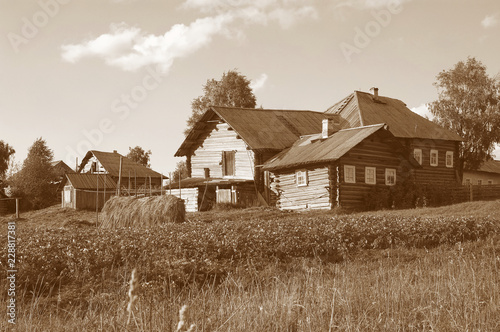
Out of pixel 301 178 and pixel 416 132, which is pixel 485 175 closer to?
pixel 416 132

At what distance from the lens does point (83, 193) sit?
44.0 meters

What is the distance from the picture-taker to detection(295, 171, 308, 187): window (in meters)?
34.8

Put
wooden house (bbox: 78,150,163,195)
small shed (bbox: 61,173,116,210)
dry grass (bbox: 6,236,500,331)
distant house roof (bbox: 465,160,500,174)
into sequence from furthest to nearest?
distant house roof (bbox: 465,160,500,174)
wooden house (bbox: 78,150,163,195)
small shed (bbox: 61,173,116,210)
dry grass (bbox: 6,236,500,331)

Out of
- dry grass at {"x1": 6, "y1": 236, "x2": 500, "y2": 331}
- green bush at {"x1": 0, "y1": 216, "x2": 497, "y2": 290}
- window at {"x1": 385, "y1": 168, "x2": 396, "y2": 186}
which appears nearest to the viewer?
dry grass at {"x1": 6, "y1": 236, "x2": 500, "y2": 331}

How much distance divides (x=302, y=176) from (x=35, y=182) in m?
24.3

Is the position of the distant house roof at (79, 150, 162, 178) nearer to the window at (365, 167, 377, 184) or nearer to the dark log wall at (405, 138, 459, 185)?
the dark log wall at (405, 138, 459, 185)

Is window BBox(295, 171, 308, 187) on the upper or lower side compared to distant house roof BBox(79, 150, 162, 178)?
lower

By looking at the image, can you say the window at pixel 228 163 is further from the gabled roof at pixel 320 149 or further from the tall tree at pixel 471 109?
the tall tree at pixel 471 109

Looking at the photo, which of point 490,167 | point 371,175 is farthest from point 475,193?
point 490,167

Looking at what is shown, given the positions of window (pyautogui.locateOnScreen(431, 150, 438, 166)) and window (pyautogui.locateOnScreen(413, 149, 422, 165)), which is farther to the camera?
window (pyautogui.locateOnScreen(431, 150, 438, 166))

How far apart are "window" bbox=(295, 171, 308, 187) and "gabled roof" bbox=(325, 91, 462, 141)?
8.47 meters

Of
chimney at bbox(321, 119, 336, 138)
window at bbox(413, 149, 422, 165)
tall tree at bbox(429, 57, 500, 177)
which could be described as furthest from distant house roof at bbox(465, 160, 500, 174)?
chimney at bbox(321, 119, 336, 138)

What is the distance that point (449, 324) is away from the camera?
816 cm

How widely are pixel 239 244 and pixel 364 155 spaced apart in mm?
20336
